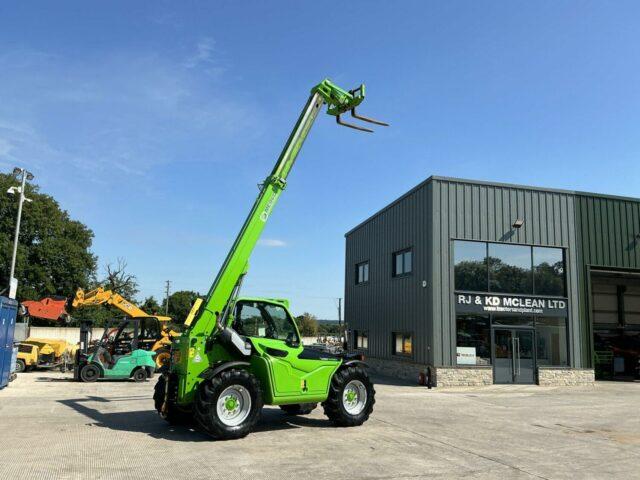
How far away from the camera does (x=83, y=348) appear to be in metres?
18.6

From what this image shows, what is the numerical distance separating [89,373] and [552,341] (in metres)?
17.2

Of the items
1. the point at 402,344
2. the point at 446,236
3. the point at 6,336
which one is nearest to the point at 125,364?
the point at 6,336

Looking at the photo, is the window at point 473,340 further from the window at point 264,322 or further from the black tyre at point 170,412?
the black tyre at point 170,412

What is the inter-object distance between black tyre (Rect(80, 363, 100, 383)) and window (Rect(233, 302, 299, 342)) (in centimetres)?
1047

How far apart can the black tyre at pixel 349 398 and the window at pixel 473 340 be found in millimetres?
9702

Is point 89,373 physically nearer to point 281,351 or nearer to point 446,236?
point 281,351

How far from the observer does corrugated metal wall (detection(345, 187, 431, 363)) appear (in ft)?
66.5

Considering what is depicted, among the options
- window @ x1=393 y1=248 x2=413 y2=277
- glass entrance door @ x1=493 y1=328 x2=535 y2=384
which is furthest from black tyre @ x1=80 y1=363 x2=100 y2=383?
glass entrance door @ x1=493 y1=328 x2=535 y2=384

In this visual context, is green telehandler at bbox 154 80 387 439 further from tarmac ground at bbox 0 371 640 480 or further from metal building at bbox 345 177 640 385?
metal building at bbox 345 177 640 385

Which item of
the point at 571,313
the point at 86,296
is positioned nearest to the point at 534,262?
the point at 571,313

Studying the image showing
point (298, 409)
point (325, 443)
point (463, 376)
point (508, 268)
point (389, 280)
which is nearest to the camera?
point (325, 443)

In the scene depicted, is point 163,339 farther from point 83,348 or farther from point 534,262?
point 534,262

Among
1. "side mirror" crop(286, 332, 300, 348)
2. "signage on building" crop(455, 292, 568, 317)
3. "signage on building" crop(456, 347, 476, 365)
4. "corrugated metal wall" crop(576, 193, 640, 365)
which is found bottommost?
"signage on building" crop(456, 347, 476, 365)

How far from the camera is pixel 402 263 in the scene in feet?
73.7
